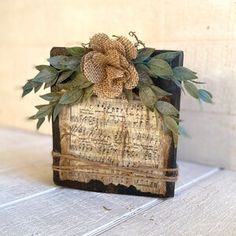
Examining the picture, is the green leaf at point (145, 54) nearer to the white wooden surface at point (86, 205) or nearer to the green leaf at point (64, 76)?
the green leaf at point (64, 76)

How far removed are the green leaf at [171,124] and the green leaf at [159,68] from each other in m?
0.06

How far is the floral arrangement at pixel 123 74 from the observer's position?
A: 45 centimetres

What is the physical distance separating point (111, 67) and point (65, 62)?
8 centimetres

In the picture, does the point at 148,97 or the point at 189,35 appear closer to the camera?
the point at 148,97

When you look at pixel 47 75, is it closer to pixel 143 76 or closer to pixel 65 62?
pixel 65 62

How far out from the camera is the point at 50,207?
46cm

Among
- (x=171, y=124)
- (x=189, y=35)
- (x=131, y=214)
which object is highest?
(x=189, y=35)

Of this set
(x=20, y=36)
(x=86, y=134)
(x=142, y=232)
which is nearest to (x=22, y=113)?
(x=20, y=36)

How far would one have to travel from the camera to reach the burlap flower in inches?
17.4

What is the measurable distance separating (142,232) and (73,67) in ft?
0.80

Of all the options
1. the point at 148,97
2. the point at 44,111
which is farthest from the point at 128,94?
the point at 44,111

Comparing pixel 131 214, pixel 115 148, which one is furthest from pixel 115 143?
pixel 131 214

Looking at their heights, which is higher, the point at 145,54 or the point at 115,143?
the point at 145,54

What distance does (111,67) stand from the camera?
1.46ft
